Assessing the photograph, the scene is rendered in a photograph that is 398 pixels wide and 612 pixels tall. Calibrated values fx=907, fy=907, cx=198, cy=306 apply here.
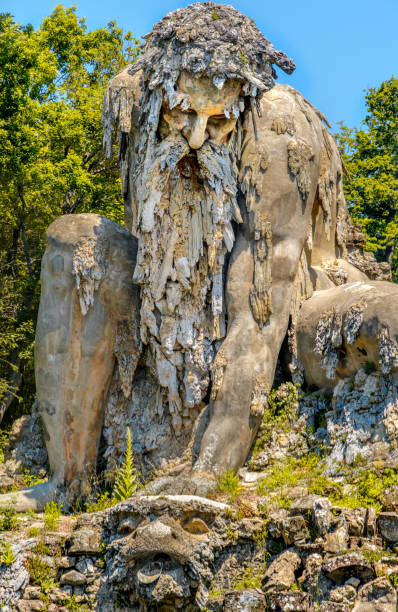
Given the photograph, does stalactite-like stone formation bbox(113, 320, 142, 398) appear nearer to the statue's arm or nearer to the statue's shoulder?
the statue's arm

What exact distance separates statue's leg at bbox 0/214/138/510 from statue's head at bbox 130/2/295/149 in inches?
65.7

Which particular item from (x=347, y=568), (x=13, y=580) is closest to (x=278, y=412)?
(x=347, y=568)

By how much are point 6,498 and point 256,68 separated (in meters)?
5.72

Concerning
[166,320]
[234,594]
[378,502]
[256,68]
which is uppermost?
[256,68]

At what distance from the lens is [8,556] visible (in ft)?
28.8

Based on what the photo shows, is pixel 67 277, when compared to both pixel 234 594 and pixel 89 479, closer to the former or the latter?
pixel 89 479

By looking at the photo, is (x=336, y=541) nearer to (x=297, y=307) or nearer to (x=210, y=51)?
(x=297, y=307)

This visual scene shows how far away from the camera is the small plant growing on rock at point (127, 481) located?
9.71 m

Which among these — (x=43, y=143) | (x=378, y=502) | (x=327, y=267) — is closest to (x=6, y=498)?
(x=378, y=502)

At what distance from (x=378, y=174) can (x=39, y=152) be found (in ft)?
34.0

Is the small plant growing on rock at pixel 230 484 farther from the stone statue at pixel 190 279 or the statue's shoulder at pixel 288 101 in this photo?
the statue's shoulder at pixel 288 101

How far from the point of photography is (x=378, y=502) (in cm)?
850

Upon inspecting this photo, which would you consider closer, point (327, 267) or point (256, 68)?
point (256, 68)

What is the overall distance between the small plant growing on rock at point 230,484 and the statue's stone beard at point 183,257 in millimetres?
1019
